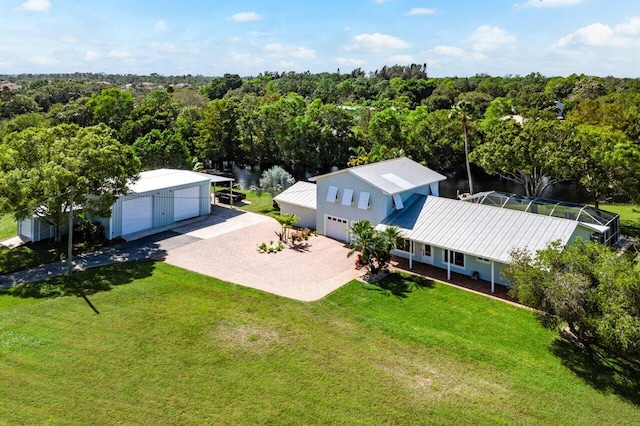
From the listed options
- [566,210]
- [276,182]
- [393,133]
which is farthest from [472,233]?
[393,133]

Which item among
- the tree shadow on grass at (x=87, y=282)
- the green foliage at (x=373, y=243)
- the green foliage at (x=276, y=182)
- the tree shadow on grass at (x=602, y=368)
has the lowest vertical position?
the tree shadow on grass at (x=602, y=368)

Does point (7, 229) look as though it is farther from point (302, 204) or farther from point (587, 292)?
point (587, 292)

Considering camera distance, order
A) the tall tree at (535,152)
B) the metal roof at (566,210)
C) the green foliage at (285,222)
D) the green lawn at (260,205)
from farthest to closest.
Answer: the green lawn at (260,205) → the tall tree at (535,152) → the green foliage at (285,222) → the metal roof at (566,210)

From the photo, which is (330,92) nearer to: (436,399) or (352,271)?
(352,271)

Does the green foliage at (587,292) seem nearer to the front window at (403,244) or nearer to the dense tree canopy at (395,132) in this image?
the front window at (403,244)

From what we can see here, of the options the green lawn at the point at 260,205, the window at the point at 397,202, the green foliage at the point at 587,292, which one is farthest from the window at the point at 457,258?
the green lawn at the point at 260,205

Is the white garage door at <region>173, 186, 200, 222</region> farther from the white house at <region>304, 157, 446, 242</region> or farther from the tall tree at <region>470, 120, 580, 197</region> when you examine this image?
the tall tree at <region>470, 120, 580, 197</region>

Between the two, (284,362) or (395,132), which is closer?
(284,362)

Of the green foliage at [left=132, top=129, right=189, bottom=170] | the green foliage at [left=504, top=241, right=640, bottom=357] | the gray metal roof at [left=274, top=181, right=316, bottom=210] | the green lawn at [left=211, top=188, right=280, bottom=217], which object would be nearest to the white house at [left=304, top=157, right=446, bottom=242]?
the gray metal roof at [left=274, top=181, right=316, bottom=210]
